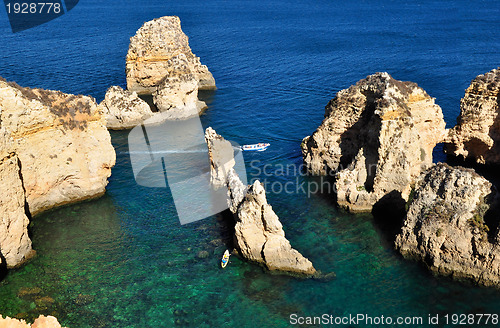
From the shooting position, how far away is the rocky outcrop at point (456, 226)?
100ft

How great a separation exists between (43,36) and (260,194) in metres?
100

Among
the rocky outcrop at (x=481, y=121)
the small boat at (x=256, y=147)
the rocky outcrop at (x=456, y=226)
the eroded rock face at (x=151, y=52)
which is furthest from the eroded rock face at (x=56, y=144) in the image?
the eroded rock face at (x=151, y=52)

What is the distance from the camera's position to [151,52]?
244 feet

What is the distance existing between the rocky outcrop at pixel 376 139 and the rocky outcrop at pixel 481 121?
2642 mm

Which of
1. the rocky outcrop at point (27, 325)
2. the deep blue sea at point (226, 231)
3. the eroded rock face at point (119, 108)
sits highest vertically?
the rocky outcrop at point (27, 325)

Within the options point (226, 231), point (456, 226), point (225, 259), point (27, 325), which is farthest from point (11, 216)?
point (456, 226)

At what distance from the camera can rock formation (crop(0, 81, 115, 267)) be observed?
120 ft

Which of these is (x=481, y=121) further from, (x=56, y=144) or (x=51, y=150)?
(x=51, y=150)

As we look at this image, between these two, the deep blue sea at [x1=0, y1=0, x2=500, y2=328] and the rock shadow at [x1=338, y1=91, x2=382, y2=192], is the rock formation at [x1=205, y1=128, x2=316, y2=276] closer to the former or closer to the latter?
the deep blue sea at [x1=0, y1=0, x2=500, y2=328]

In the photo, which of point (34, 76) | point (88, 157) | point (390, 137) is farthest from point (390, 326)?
point (34, 76)

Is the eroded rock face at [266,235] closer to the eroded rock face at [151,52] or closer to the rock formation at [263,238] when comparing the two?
the rock formation at [263,238]

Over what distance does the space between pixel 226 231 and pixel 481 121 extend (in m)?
26.0

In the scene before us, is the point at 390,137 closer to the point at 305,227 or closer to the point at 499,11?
the point at 305,227

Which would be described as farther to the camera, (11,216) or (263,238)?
(11,216)
